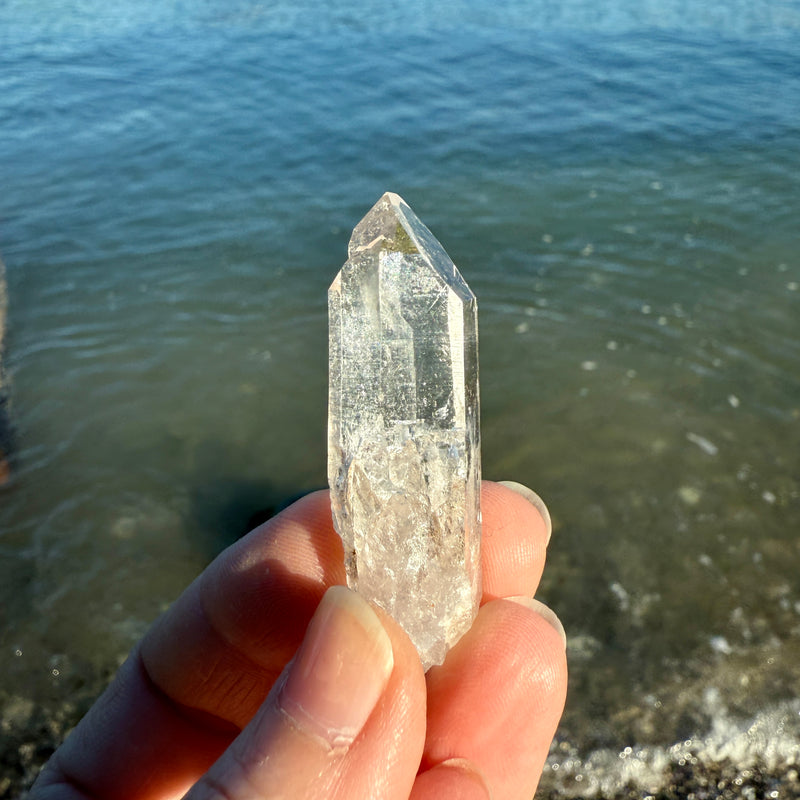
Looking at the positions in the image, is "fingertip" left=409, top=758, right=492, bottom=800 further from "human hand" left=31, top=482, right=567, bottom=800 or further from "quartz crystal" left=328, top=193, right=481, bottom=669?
"quartz crystal" left=328, top=193, right=481, bottom=669

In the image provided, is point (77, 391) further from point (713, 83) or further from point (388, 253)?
point (713, 83)

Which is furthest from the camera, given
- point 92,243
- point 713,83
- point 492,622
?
point 713,83

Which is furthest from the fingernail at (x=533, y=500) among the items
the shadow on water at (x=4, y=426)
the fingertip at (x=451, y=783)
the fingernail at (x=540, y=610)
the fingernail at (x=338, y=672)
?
the shadow on water at (x=4, y=426)

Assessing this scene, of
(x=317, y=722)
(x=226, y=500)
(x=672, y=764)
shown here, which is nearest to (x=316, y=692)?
(x=317, y=722)

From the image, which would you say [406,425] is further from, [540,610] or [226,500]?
[226,500]

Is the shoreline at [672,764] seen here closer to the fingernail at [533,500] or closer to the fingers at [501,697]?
the fingers at [501,697]

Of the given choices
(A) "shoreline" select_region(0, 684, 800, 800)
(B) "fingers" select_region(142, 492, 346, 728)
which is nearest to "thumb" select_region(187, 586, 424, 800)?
(B) "fingers" select_region(142, 492, 346, 728)

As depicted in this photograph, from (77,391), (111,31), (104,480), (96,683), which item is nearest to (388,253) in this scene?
(96,683)
